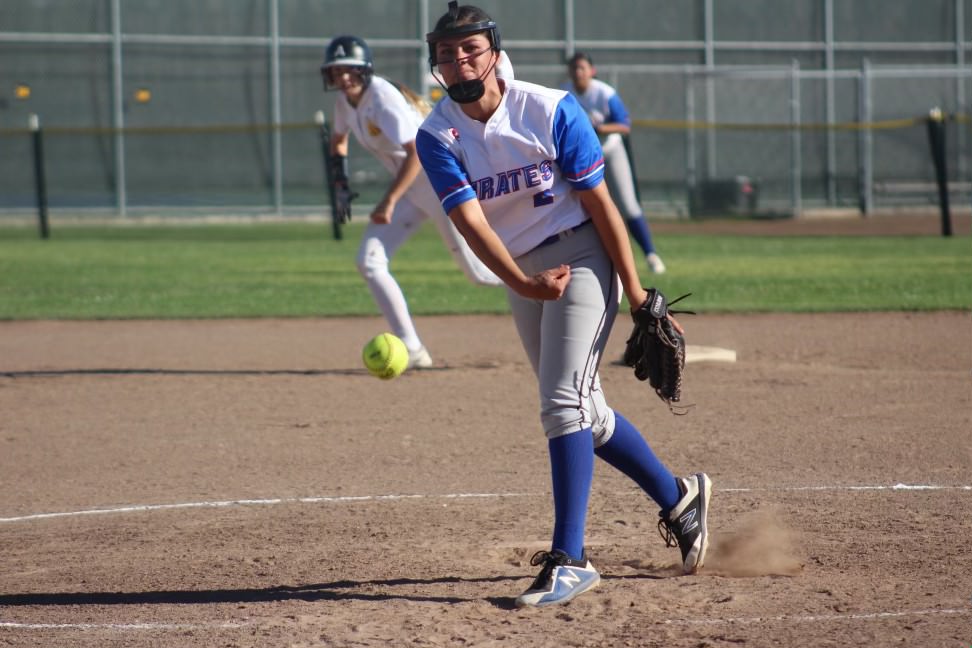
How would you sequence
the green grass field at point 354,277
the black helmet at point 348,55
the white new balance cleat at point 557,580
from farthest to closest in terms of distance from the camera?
1. the green grass field at point 354,277
2. the black helmet at point 348,55
3. the white new balance cleat at point 557,580

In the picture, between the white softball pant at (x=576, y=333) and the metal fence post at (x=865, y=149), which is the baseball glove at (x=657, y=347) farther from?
the metal fence post at (x=865, y=149)

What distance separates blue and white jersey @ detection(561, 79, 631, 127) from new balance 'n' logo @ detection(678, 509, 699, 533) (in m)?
9.02

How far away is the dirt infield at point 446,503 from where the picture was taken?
3.87 meters

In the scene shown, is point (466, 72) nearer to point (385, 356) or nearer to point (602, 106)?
point (385, 356)

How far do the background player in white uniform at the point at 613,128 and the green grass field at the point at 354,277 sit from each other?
55 centimetres

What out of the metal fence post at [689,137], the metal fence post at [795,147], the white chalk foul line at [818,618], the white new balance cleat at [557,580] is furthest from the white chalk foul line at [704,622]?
the metal fence post at [795,147]

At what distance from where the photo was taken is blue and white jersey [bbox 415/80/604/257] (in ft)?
13.4

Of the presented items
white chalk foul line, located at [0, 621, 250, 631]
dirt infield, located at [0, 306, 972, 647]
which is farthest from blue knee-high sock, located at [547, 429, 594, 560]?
white chalk foul line, located at [0, 621, 250, 631]

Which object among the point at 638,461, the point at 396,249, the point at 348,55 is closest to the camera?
the point at 638,461

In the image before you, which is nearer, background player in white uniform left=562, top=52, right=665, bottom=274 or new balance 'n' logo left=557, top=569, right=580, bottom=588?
Answer: new balance 'n' logo left=557, top=569, right=580, bottom=588

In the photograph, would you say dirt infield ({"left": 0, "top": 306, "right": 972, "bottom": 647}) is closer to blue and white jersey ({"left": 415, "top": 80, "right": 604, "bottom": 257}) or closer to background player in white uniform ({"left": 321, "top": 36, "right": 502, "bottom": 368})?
background player in white uniform ({"left": 321, "top": 36, "right": 502, "bottom": 368})

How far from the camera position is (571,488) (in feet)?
13.4

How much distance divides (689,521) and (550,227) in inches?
44.1

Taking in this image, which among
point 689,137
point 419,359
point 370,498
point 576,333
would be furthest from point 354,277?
point 689,137
